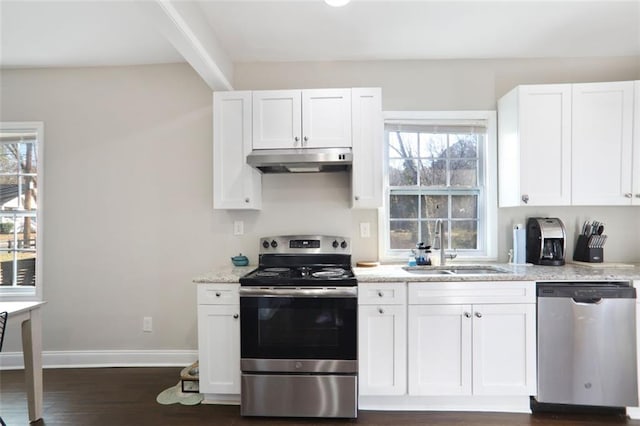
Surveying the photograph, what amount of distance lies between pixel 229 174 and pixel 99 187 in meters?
1.32

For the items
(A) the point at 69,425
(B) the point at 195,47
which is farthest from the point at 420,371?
(B) the point at 195,47

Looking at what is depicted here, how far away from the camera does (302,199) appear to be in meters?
2.81

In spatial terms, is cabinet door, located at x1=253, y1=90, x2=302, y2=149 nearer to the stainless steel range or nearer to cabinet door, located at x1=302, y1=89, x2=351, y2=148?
cabinet door, located at x1=302, y1=89, x2=351, y2=148

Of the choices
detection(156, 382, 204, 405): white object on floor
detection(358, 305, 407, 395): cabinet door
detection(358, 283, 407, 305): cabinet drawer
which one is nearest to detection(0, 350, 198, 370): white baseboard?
detection(156, 382, 204, 405): white object on floor

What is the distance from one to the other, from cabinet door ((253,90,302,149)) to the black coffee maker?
6.67 feet

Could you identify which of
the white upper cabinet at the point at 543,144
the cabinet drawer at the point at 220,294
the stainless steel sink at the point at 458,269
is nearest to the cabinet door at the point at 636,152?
the white upper cabinet at the point at 543,144

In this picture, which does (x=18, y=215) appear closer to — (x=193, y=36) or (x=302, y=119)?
(x=193, y=36)

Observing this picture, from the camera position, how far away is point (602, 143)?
2.43 meters

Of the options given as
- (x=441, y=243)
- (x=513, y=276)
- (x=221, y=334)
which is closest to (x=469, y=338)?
(x=513, y=276)

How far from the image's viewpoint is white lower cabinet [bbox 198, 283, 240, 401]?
219 cm

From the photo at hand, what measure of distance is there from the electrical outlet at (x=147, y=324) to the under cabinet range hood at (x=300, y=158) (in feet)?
5.61

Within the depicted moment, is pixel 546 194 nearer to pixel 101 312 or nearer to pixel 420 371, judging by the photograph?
pixel 420 371

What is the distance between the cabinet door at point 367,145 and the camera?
96.7 inches

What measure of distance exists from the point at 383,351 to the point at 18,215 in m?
3.45
